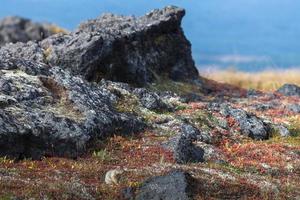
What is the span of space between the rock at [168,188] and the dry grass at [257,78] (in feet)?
138

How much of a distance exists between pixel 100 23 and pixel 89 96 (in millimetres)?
22582

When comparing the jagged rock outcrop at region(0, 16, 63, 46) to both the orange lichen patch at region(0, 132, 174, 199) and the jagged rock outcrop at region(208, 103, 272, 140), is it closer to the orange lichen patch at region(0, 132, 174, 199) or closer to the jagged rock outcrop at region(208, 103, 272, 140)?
the jagged rock outcrop at region(208, 103, 272, 140)

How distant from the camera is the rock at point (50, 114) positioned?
25156 mm

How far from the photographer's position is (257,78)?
6506 centimetres

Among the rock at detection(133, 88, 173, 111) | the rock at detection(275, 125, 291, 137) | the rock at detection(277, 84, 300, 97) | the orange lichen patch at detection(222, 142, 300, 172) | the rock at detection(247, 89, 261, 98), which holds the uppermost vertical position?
the rock at detection(277, 84, 300, 97)

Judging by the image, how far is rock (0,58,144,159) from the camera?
82.5 feet

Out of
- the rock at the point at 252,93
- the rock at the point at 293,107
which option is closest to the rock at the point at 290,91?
the rock at the point at 252,93

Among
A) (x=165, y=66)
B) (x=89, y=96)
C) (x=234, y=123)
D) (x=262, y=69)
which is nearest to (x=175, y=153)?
(x=89, y=96)

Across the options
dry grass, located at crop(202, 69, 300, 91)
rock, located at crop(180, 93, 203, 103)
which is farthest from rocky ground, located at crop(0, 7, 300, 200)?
dry grass, located at crop(202, 69, 300, 91)

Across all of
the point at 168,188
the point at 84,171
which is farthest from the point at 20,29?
the point at 168,188

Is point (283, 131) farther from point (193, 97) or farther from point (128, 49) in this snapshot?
point (128, 49)

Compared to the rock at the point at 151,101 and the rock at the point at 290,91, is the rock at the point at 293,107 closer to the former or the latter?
the rock at the point at 151,101

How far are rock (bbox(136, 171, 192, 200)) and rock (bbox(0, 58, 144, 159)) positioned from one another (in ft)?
18.9

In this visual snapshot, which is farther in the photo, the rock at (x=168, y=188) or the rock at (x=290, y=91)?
the rock at (x=290, y=91)
